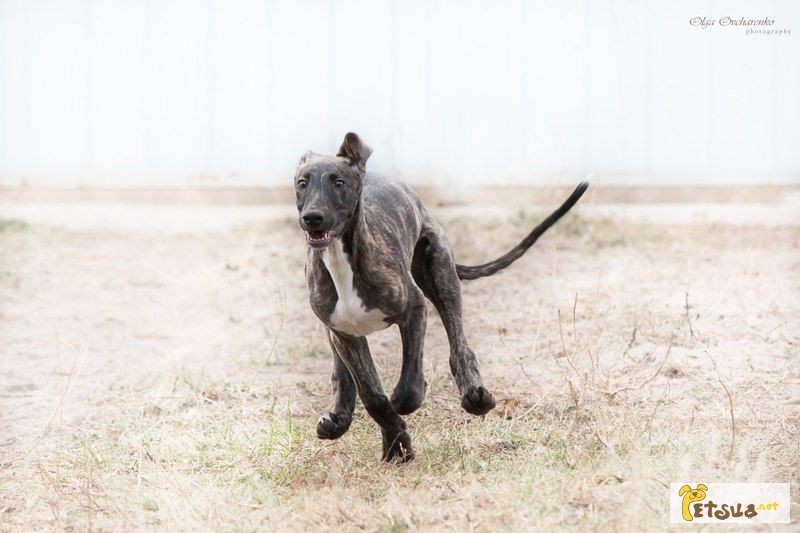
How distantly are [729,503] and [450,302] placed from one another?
69.8 inches

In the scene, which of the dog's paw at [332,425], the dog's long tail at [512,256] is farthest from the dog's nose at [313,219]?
the dog's long tail at [512,256]

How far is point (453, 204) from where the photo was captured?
11.6m

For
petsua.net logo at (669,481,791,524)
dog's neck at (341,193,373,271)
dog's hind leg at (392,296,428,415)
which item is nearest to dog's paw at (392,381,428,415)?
dog's hind leg at (392,296,428,415)

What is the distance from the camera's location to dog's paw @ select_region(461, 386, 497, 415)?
4.65 metres

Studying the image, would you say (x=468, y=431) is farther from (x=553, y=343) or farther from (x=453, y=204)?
(x=453, y=204)

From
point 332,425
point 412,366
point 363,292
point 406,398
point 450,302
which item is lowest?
point 332,425

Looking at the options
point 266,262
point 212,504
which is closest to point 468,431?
point 212,504

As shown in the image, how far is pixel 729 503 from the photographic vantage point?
396 cm

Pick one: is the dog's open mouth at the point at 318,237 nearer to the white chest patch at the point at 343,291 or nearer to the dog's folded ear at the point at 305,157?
the white chest patch at the point at 343,291

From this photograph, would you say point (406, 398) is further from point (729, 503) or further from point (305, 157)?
point (729, 503)

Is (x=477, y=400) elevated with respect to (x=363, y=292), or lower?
lower

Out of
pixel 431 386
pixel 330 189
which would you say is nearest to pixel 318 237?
pixel 330 189

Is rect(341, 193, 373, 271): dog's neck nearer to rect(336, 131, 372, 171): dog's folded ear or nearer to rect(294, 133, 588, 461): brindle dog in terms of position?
rect(294, 133, 588, 461): brindle dog

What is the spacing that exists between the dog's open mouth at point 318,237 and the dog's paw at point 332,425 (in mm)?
1044
